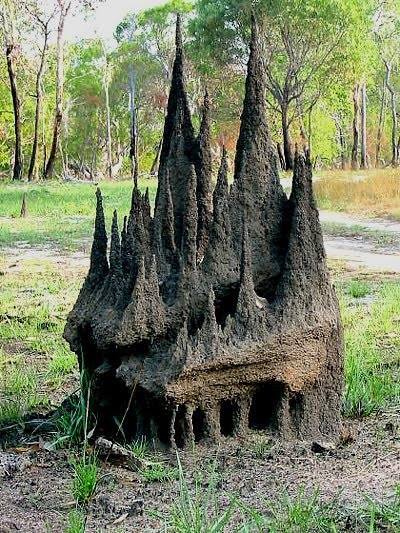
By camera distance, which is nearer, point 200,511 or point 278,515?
point 200,511

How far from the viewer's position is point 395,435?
4402 millimetres

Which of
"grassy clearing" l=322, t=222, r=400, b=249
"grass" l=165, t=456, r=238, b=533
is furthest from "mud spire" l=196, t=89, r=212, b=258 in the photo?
"grassy clearing" l=322, t=222, r=400, b=249

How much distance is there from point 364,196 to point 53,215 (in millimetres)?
7940

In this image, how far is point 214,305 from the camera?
4.23m

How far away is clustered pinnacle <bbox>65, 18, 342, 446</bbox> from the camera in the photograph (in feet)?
13.2

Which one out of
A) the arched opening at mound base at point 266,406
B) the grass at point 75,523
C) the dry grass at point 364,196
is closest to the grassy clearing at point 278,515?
the grass at point 75,523

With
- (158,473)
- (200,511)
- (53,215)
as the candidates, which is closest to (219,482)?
(158,473)

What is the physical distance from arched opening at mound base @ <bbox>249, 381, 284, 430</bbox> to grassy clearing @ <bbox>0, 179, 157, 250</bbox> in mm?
9625

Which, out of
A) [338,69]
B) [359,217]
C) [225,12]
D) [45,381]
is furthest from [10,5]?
[45,381]

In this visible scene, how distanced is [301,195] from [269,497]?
1.50 metres

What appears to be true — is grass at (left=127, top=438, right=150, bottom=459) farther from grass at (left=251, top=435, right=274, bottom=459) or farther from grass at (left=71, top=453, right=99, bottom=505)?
grass at (left=251, top=435, right=274, bottom=459)

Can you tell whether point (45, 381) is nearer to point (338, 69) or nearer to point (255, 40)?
point (255, 40)

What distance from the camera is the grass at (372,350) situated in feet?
16.1

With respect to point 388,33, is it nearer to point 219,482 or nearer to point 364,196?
point 364,196
